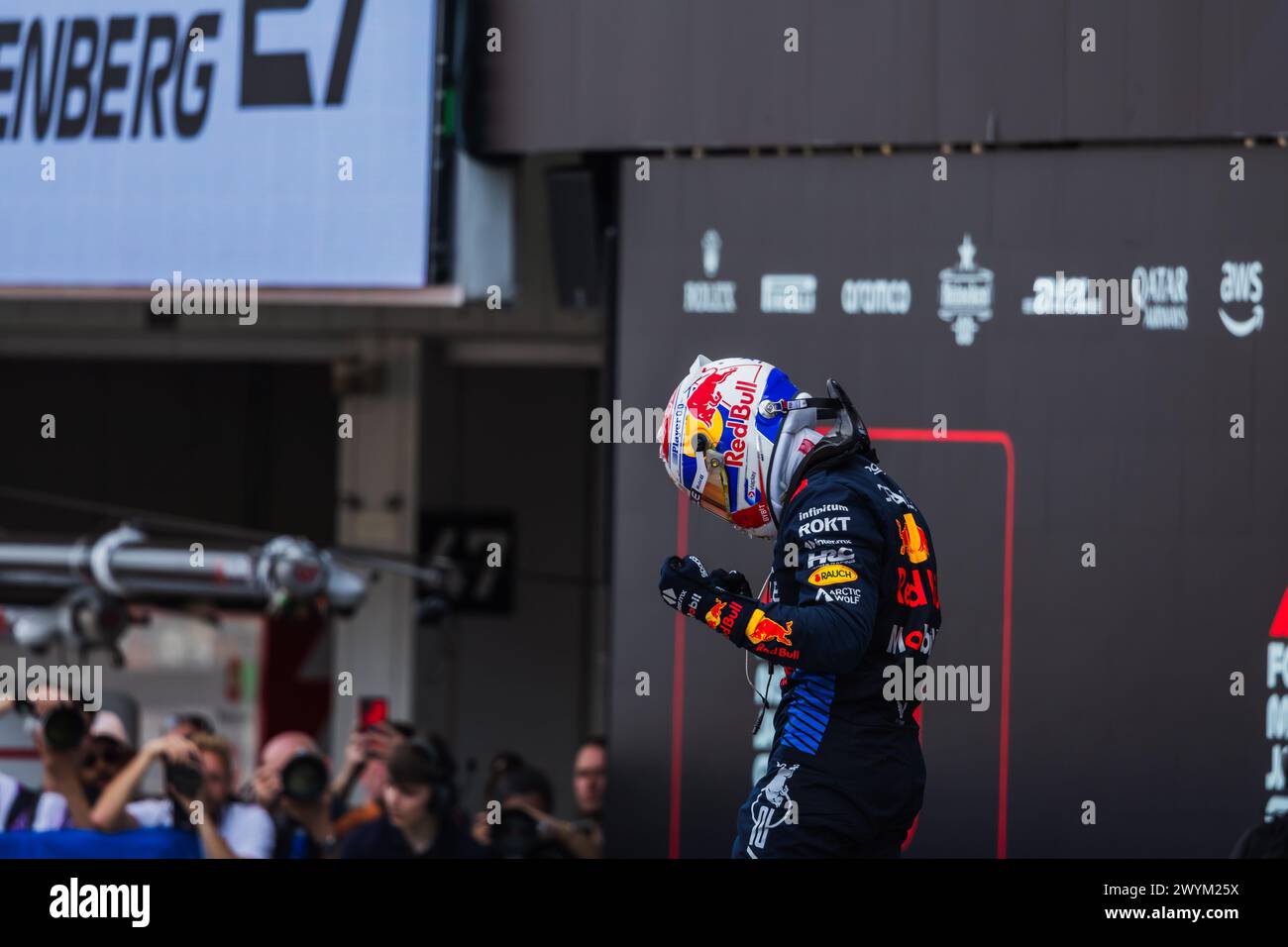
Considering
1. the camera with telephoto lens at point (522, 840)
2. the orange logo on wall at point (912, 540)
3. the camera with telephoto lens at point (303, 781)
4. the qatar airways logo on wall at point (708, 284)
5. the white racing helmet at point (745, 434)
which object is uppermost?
the qatar airways logo on wall at point (708, 284)

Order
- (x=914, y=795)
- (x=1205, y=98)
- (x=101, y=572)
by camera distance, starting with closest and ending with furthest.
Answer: (x=914, y=795), (x=1205, y=98), (x=101, y=572)

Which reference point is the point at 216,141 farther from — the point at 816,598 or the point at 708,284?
the point at 816,598

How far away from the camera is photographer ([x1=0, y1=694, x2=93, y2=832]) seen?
6.05m

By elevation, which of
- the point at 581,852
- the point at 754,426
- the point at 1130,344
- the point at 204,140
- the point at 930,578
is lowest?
the point at 581,852

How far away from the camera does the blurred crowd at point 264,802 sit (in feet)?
19.0

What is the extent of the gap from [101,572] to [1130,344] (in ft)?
16.6

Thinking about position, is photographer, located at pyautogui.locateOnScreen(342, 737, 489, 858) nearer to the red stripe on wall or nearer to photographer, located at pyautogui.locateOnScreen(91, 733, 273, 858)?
photographer, located at pyautogui.locateOnScreen(91, 733, 273, 858)

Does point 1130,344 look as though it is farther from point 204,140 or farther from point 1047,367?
point 204,140

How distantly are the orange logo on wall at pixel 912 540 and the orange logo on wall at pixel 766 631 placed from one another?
1.14 feet

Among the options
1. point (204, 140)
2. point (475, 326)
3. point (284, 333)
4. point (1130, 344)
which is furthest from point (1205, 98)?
point (284, 333)

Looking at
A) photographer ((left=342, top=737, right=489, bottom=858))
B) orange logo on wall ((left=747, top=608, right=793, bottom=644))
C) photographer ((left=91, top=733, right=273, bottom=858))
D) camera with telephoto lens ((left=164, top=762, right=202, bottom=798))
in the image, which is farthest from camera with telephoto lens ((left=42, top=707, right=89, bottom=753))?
orange logo on wall ((left=747, top=608, right=793, bottom=644))

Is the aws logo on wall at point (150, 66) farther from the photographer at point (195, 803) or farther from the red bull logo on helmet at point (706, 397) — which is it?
the red bull logo on helmet at point (706, 397)

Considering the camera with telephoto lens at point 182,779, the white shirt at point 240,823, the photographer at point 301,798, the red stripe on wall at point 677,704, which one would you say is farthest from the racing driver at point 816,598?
the photographer at point 301,798

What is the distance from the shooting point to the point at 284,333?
10.5 m
